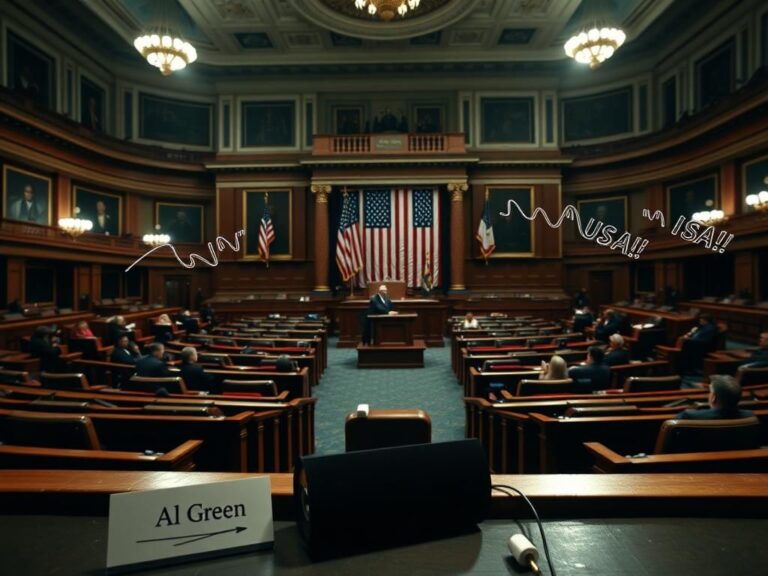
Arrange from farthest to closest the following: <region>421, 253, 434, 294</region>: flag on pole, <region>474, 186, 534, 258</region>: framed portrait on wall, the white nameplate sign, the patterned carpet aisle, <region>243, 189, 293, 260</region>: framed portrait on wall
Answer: <region>243, 189, 293, 260</region>: framed portrait on wall
<region>474, 186, 534, 258</region>: framed portrait on wall
<region>421, 253, 434, 294</region>: flag on pole
the patterned carpet aisle
the white nameplate sign

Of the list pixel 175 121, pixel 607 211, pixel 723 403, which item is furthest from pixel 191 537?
pixel 175 121

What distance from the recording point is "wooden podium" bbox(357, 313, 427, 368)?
923 centimetres

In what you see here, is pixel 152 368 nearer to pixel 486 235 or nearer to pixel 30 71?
pixel 486 235

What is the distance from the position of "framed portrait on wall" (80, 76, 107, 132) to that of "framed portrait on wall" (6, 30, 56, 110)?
4.46 feet

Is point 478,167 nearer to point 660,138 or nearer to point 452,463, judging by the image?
point 660,138

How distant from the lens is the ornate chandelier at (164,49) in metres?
10.9

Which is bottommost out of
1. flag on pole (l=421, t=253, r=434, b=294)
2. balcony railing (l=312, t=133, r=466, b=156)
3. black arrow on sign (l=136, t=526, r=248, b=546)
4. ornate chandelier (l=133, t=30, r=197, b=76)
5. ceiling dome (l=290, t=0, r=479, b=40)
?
black arrow on sign (l=136, t=526, r=248, b=546)

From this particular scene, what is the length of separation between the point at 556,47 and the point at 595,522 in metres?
19.4

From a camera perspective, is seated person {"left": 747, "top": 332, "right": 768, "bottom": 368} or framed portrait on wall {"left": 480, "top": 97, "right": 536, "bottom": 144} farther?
framed portrait on wall {"left": 480, "top": 97, "right": 536, "bottom": 144}

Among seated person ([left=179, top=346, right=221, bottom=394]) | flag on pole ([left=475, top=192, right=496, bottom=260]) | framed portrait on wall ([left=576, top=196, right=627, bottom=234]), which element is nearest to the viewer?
seated person ([left=179, top=346, right=221, bottom=394])

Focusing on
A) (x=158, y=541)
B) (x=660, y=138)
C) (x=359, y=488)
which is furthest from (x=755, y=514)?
(x=660, y=138)

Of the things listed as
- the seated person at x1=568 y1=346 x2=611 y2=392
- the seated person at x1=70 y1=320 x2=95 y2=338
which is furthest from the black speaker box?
the seated person at x1=70 y1=320 x2=95 y2=338

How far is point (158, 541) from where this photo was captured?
115 centimetres

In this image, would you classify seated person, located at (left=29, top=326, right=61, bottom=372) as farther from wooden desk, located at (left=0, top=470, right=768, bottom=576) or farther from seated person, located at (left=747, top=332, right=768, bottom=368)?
seated person, located at (left=747, top=332, right=768, bottom=368)
